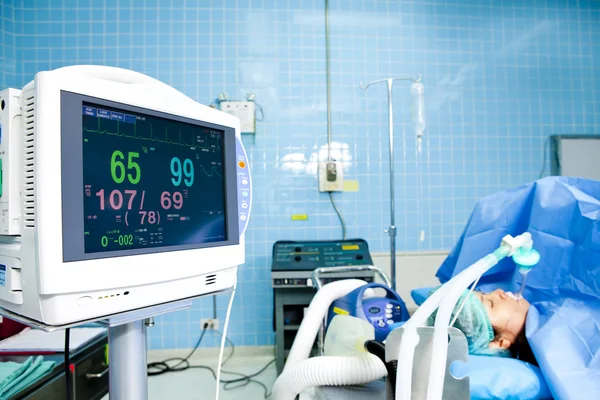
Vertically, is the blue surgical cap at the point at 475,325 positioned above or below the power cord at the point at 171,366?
above

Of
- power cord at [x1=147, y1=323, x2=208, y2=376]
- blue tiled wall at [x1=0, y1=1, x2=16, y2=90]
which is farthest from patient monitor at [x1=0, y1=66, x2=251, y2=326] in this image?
blue tiled wall at [x1=0, y1=1, x2=16, y2=90]

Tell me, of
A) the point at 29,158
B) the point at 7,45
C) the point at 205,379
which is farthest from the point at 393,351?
the point at 7,45

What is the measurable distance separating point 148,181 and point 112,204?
7 cm

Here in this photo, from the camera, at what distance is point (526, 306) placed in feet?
3.63

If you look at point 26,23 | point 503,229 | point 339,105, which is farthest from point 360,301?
point 26,23

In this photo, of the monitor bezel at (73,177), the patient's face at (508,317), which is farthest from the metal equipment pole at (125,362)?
the patient's face at (508,317)

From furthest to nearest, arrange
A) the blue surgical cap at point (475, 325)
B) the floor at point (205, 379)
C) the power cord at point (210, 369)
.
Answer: the power cord at point (210, 369) < the floor at point (205, 379) < the blue surgical cap at point (475, 325)

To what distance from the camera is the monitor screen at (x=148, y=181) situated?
532mm

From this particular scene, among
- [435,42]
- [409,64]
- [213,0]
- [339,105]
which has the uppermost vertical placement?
[213,0]

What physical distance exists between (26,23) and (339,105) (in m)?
2.09

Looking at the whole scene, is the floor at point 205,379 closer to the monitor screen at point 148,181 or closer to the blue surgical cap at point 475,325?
the blue surgical cap at point 475,325

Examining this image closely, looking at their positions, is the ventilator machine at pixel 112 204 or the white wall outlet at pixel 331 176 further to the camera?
the white wall outlet at pixel 331 176

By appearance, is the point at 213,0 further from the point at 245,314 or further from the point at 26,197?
the point at 26,197

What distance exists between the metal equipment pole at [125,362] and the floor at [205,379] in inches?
53.2
